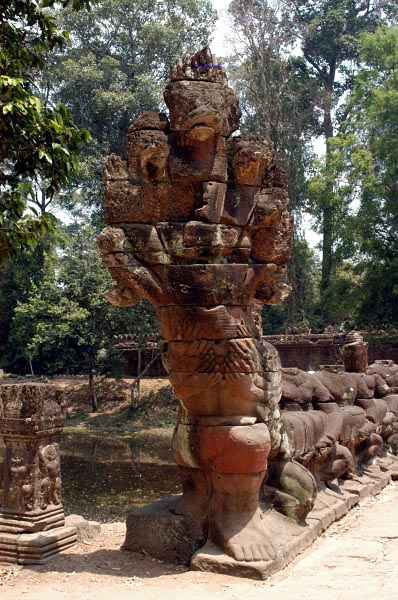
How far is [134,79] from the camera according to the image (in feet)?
102

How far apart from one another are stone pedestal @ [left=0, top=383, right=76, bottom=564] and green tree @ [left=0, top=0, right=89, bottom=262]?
1.27m

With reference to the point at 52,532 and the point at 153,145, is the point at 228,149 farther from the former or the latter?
the point at 52,532

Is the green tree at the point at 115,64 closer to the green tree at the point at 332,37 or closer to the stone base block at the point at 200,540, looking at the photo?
the green tree at the point at 332,37

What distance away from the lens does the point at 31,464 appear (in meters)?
6.77

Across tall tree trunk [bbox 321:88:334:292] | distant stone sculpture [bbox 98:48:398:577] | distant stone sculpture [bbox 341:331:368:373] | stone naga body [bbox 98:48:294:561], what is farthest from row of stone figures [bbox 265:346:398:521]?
tall tree trunk [bbox 321:88:334:292]

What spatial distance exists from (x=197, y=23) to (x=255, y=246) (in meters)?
28.6

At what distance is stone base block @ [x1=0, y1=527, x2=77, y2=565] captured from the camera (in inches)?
242

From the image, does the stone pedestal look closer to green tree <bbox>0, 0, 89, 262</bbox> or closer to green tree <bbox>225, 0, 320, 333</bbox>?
green tree <bbox>0, 0, 89, 262</bbox>

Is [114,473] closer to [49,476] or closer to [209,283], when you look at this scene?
[49,476]

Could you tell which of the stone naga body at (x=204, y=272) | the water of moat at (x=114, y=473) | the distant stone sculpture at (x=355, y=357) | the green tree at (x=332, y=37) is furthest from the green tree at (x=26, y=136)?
the green tree at (x=332, y=37)

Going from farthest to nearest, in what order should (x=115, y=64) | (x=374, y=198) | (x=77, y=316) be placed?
(x=115, y=64) < (x=374, y=198) < (x=77, y=316)

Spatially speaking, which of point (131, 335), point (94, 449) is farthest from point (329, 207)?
point (94, 449)

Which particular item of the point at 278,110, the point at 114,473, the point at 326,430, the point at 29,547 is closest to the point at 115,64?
the point at 278,110

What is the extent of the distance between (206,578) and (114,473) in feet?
31.4
